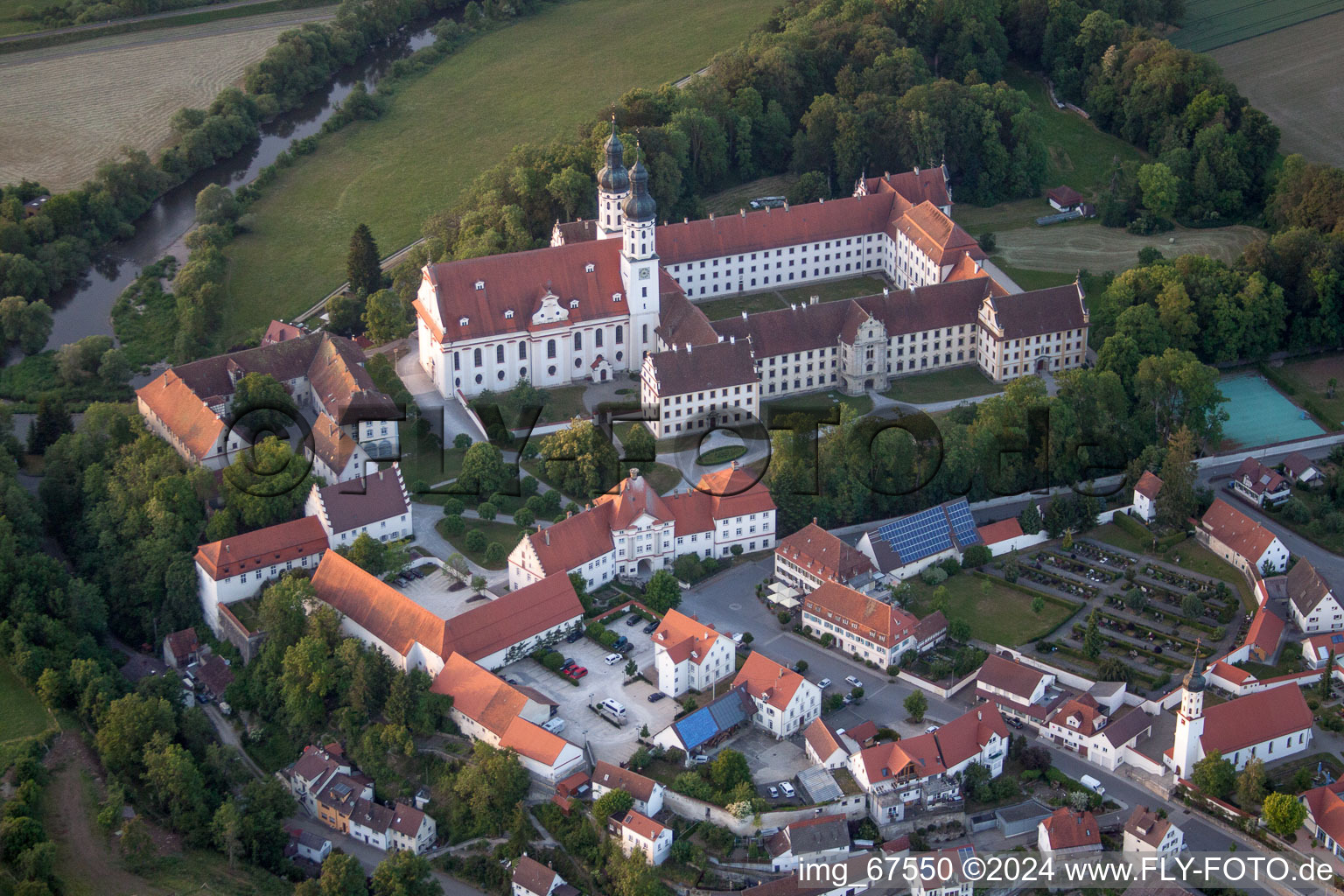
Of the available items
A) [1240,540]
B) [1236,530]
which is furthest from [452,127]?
[1240,540]

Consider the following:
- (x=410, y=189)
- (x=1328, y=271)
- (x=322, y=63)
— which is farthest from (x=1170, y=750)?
(x=322, y=63)

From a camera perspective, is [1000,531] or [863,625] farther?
[1000,531]

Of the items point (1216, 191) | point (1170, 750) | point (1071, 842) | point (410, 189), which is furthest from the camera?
point (410, 189)

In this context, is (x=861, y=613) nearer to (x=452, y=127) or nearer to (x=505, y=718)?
(x=505, y=718)

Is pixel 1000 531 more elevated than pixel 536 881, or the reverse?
pixel 536 881

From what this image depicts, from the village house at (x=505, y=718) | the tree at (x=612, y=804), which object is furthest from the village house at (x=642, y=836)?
the village house at (x=505, y=718)

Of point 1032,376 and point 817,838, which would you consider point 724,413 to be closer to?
point 1032,376

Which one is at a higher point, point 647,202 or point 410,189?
point 647,202

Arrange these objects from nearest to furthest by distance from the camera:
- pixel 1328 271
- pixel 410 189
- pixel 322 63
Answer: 1. pixel 1328 271
2. pixel 410 189
3. pixel 322 63
